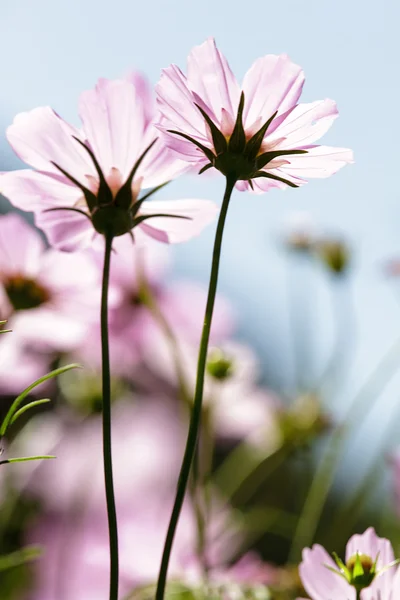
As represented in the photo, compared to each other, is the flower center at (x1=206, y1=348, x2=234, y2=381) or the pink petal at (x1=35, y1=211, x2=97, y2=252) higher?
the pink petal at (x1=35, y1=211, x2=97, y2=252)

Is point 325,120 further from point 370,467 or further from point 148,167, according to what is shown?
point 370,467

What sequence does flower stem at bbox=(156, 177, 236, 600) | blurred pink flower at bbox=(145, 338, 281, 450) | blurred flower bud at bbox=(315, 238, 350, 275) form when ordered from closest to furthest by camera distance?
flower stem at bbox=(156, 177, 236, 600), blurred pink flower at bbox=(145, 338, 281, 450), blurred flower bud at bbox=(315, 238, 350, 275)

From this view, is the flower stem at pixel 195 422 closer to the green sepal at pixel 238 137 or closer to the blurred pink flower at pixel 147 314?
the green sepal at pixel 238 137

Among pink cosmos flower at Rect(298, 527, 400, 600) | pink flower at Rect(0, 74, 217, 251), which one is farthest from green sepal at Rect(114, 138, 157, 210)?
pink cosmos flower at Rect(298, 527, 400, 600)

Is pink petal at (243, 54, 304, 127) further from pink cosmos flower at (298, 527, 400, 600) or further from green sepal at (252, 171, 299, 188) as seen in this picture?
pink cosmos flower at (298, 527, 400, 600)

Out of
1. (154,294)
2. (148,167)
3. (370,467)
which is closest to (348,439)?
(370,467)

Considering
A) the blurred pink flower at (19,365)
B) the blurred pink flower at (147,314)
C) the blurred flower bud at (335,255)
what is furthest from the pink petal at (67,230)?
the blurred flower bud at (335,255)

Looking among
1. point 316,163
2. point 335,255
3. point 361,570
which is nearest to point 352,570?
point 361,570
